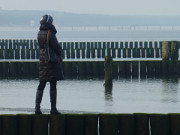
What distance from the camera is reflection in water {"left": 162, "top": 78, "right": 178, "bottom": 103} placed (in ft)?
68.5

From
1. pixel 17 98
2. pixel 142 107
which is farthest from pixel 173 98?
pixel 17 98

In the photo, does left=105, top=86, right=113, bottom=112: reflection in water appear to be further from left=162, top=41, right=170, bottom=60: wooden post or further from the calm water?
left=162, top=41, right=170, bottom=60: wooden post

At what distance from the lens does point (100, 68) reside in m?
29.1

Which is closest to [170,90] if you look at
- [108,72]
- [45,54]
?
[108,72]

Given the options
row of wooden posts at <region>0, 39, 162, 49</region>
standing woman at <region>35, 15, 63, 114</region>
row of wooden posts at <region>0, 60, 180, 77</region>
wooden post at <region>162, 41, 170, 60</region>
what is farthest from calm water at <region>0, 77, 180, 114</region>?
row of wooden posts at <region>0, 39, 162, 49</region>

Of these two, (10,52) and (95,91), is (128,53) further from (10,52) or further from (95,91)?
(95,91)

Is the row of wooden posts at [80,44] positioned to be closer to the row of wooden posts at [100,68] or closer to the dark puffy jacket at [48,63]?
the row of wooden posts at [100,68]
